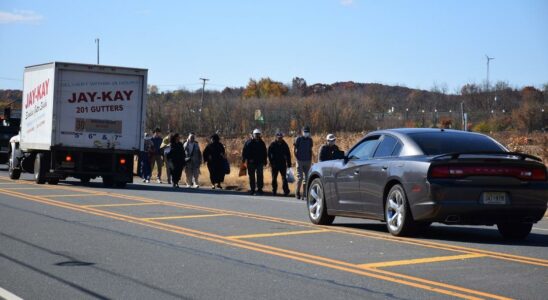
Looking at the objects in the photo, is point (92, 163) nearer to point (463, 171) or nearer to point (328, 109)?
point (463, 171)

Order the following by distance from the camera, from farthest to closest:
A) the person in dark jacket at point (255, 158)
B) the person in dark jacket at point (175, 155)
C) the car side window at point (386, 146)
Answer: the person in dark jacket at point (175, 155), the person in dark jacket at point (255, 158), the car side window at point (386, 146)

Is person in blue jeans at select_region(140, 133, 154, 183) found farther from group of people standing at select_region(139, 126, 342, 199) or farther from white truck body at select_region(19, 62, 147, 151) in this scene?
white truck body at select_region(19, 62, 147, 151)

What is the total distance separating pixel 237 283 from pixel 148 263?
162 centimetres

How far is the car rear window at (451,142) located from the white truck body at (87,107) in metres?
14.0

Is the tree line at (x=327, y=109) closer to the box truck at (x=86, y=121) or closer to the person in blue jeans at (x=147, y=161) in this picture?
the person in blue jeans at (x=147, y=161)

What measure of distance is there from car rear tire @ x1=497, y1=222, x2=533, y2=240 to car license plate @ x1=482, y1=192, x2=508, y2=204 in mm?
683

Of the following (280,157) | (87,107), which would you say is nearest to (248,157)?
(280,157)

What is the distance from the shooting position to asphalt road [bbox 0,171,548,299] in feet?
25.7

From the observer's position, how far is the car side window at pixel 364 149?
12.7 metres

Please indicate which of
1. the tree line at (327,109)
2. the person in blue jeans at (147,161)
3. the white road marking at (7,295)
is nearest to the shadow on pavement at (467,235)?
the white road marking at (7,295)

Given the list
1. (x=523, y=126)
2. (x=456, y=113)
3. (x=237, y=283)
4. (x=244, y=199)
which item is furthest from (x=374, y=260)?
(x=456, y=113)

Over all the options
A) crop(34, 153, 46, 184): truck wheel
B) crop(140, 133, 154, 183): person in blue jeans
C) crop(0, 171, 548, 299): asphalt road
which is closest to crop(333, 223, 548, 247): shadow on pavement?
crop(0, 171, 548, 299): asphalt road

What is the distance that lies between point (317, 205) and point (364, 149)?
4.49 feet

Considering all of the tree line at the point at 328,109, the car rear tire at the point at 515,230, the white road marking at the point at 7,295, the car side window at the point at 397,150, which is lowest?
the white road marking at the point at 7,295
